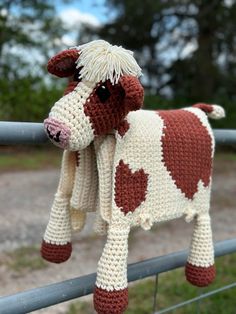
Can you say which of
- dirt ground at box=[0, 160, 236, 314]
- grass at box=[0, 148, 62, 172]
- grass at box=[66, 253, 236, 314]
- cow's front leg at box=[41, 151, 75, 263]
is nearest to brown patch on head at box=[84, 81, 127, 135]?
cow's front leg at box=[41, 151, 75, 263]

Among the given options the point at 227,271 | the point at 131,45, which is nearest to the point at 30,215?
the point at 227,271

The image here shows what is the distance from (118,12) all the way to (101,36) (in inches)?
33.3

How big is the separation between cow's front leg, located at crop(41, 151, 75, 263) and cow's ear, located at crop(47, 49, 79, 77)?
0.14 metres

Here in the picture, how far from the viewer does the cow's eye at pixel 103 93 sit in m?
0.68

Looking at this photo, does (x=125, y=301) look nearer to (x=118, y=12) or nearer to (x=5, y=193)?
(x=5, y=193)

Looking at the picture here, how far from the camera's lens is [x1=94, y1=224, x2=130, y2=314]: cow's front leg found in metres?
0.70

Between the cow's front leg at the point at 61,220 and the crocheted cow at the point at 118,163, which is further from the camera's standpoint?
the cow's front leg at the point at 61,220

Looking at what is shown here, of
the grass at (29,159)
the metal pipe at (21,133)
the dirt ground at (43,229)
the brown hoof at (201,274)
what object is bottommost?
the grass at (29,159)

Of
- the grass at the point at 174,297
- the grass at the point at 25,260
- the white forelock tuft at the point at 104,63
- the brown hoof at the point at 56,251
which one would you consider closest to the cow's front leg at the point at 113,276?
the brown hoof at the point at 56,251

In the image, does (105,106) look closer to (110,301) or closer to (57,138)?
(57,138)

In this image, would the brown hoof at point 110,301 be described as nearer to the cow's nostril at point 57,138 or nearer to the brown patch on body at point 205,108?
the cow's nostril at point 57,138

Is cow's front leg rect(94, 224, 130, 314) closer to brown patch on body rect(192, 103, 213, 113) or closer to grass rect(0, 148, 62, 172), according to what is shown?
brown patch on body rect(192, 103, 213, 113)

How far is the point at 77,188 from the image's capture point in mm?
758

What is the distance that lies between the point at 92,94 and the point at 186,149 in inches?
8.3
